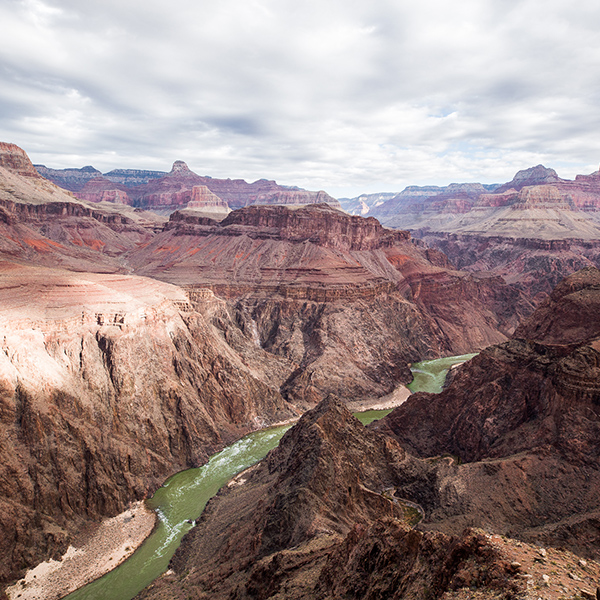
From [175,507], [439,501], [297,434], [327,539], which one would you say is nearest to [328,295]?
[297,434]

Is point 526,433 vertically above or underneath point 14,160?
underneath

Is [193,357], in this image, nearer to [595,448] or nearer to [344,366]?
[344,366]

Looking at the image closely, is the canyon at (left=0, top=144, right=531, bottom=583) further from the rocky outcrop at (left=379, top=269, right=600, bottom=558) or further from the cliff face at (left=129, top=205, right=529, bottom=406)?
the rocky outcrop at (left=379, top=269, right=600, bottom=558)

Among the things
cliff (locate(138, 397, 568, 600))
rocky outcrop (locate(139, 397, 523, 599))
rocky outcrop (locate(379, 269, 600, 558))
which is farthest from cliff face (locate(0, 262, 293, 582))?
rocky outcrop (locate(379, 269, 600, 558))

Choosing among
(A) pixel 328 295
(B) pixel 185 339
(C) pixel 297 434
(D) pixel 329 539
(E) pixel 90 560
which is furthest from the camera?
(A) pixel 328 295

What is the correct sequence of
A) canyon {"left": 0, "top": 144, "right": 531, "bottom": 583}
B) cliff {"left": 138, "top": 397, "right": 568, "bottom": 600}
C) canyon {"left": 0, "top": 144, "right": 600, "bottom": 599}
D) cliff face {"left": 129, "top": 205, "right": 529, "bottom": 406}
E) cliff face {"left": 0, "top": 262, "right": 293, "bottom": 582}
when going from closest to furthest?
cliff {"left": 138, "top": 397, "right": 568, "bottom": 600} < canyon {"left": 0, "top": 144, "right": 600, "bottom": 599} < cliff face {"left": 0, "top": 262, "right": 293, "bottom": 582} < canyon {"left": 0, "top": 144, "right": 531, "bottom": 583} < cliff face {"left": 129, "top": 205, "right": 529, "bottom": 406}

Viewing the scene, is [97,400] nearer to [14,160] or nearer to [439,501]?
[439,501]
